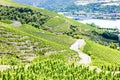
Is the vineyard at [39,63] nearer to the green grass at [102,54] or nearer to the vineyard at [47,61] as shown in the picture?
the vineyard at [47,61]

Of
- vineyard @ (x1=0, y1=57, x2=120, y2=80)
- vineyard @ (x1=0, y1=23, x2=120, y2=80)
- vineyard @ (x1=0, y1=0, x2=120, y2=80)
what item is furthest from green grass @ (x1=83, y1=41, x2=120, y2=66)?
vineyard @ (x1=0, y1=57, x2=120, y2=80)

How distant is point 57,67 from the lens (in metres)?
120

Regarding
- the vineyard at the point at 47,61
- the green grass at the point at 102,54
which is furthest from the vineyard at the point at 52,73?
the green grass at the point at 102,54

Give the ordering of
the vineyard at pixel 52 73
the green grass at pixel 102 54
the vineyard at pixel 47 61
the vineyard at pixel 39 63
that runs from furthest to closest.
Answer: the green grass at pixel 102 54 < the vineyard at pixel 47 61 < the vineyard at pixel 39 63 < the vineyard at pixel 52 73

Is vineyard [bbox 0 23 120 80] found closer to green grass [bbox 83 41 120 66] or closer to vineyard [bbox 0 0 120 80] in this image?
vineyard [bbox 0 0 120 80]

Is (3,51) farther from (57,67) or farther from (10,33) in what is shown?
(57,67)

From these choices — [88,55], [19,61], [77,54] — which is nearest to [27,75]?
[19,61]

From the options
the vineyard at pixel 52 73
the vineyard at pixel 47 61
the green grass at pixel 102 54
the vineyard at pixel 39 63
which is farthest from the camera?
the green grass at pixel 102 54

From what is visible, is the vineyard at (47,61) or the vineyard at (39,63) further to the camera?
the vineyard at (47,61)

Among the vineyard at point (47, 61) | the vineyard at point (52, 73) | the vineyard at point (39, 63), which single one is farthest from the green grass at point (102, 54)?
the vineyard at point (52, 73)

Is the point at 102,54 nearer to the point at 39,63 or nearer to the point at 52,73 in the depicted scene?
the point at 39,63

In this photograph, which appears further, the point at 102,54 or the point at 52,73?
the point at 102,54

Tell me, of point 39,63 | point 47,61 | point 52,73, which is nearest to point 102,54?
point 47,61

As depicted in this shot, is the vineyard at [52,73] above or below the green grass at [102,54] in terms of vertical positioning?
above
